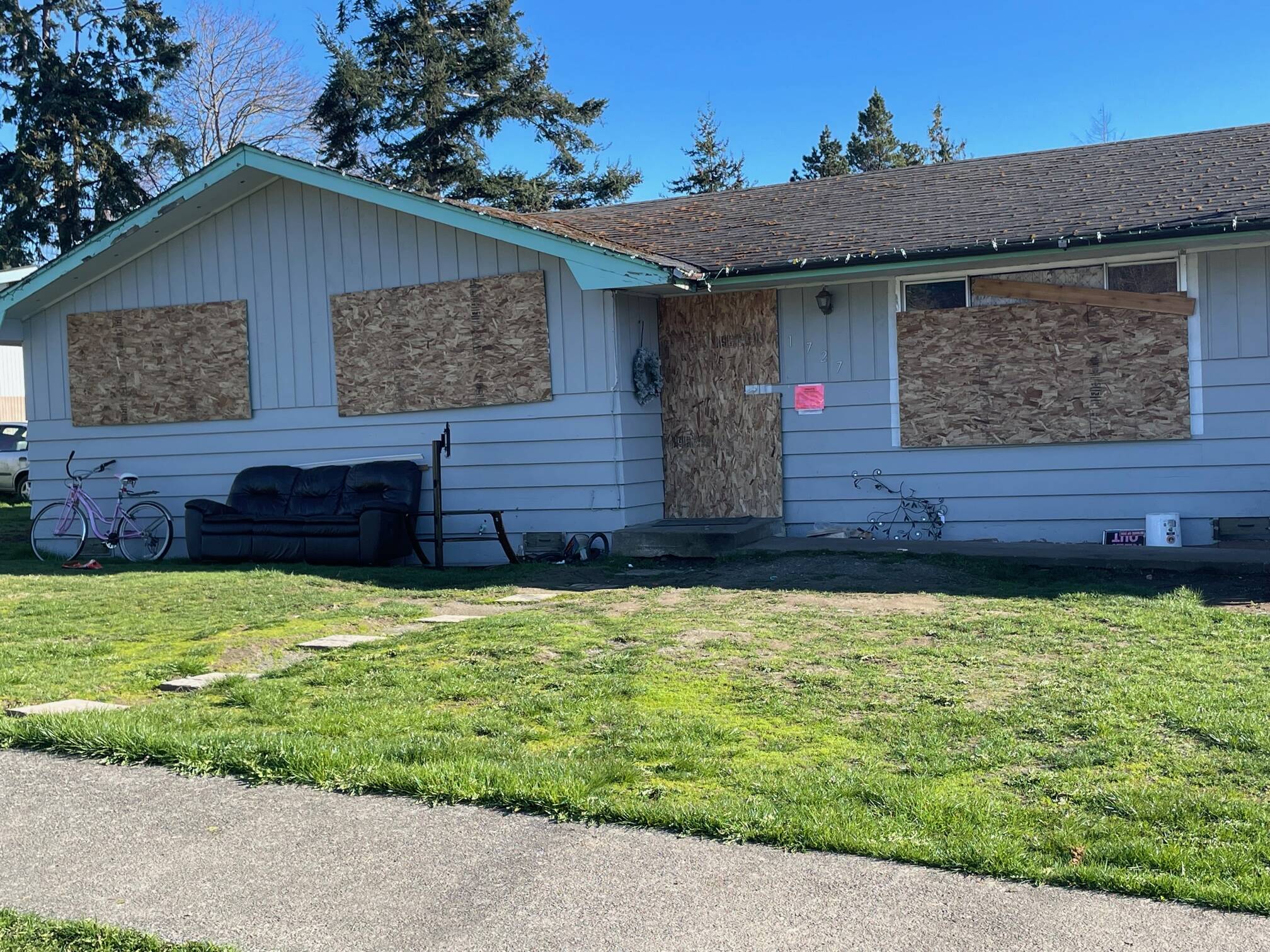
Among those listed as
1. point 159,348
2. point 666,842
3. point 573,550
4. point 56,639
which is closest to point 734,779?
point 666,842

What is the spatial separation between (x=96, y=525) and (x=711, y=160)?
31200mm

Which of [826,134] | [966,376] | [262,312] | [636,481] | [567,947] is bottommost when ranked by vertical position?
[567,947]

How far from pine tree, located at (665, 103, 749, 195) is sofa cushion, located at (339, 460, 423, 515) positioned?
30.6 meters

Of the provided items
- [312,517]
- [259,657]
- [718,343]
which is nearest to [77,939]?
[259,657]

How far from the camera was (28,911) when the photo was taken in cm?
366

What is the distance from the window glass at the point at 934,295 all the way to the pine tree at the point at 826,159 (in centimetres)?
2998

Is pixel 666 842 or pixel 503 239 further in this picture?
pixel 503 239

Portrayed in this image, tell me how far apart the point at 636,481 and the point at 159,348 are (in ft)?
19.9

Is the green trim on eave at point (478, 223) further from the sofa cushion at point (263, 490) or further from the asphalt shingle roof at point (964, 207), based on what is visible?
the sofa cushion at point (263, 490)

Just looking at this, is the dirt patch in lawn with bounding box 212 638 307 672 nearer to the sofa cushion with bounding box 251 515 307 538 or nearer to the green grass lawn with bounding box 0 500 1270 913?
the green grass lawn with bounding box 0 500 1270 913

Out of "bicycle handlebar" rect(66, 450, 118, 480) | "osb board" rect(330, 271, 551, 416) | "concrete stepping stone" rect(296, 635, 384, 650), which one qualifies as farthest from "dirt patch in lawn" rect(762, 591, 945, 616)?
"bicycle handlebar" rect(66, 450, 118, 480)

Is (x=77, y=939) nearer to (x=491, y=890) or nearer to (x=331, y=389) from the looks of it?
(x=491, y=890)

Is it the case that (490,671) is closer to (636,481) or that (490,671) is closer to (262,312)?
(636,481)

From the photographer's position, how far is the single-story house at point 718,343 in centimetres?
1149
